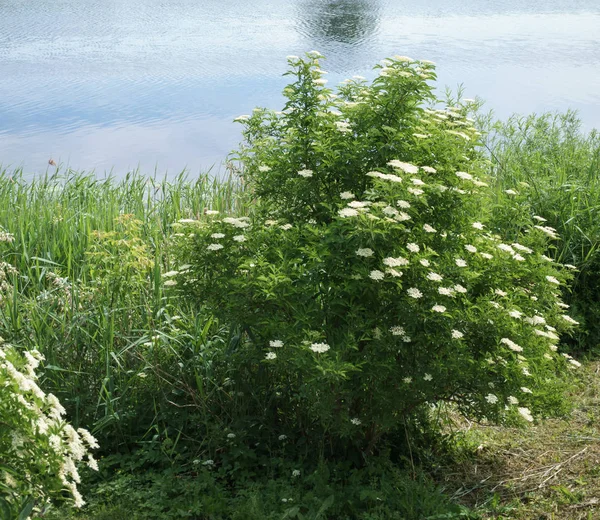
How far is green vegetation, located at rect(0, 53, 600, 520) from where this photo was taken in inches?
118

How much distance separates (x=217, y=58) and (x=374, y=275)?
13.9 metres

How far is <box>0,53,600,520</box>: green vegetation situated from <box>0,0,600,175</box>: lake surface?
3610 millimetres

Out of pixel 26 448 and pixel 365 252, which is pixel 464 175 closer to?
pixel 365 252

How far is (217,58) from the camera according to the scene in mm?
15734

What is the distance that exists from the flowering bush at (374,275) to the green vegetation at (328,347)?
0.5 inches

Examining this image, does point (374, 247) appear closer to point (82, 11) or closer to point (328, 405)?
point (328, 405)

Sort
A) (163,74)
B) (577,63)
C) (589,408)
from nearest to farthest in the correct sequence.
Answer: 1. (589,408)
2. (163,74)
3. (577,63)

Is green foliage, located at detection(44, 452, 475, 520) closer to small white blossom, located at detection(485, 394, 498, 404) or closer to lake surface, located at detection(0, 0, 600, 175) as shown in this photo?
small white blossom, located at detection(485, 394, 498, 404)

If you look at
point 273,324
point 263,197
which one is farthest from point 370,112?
point 273,324

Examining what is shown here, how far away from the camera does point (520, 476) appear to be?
142 inches

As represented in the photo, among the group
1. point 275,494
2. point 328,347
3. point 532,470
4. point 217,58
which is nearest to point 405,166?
point 328,347

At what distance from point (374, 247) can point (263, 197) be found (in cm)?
89

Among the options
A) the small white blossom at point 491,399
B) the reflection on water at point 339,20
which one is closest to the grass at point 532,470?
the small white blossom at point 491,399

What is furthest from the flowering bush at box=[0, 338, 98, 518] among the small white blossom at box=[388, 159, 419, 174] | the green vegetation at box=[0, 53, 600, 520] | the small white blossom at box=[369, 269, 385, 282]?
the small white blossom at box=[388, 159, 419, 174]
